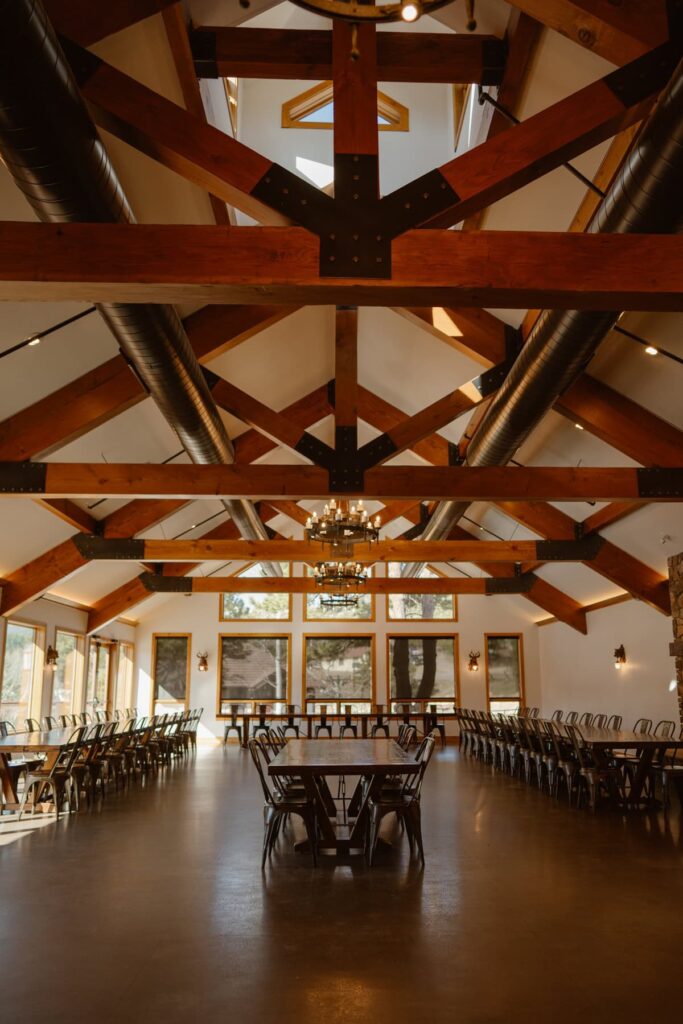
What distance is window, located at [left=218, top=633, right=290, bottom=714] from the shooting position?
18.8 meters

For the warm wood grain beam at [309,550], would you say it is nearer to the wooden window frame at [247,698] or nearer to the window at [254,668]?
the wooden window frame at [247,698]

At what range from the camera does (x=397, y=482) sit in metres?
7.72

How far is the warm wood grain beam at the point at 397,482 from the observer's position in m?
7.57

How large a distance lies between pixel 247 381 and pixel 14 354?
10.8ft

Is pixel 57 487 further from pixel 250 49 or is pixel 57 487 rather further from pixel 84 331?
pixel 250 49

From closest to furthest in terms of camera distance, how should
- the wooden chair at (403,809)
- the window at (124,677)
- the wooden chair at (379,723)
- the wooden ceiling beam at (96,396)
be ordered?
the wooden chair at (403,809)
the wooden ceiling beam at (96,396)
the wooden chair at (379,723)
the window at (124,677)

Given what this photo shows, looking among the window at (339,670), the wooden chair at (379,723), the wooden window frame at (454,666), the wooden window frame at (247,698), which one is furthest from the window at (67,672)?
the wooden window frame at (454,666)

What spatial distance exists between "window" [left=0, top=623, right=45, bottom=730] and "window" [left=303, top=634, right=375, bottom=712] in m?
7.51

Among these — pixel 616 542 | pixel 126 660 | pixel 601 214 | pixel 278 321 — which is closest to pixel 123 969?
pixel 601 214

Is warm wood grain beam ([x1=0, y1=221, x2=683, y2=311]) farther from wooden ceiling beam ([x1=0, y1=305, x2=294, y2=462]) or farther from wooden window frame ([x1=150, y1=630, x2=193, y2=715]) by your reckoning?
wooden window frame ([x1=150, y1=630, x2=193, y2=715])

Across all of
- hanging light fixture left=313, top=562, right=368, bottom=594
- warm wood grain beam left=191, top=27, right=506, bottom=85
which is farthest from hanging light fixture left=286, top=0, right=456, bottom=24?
hanging light fixture left=313, top=562, right=368, bottom=594

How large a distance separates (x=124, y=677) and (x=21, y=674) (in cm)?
617

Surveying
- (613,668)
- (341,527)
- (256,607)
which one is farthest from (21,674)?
(613,668)

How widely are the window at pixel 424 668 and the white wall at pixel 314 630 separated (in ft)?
0.57
